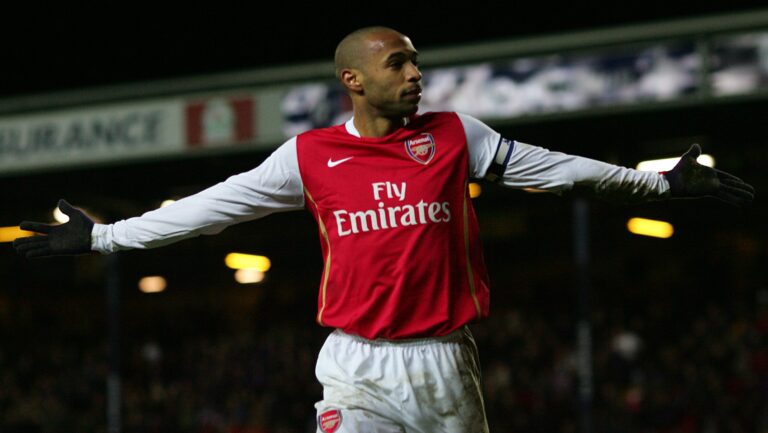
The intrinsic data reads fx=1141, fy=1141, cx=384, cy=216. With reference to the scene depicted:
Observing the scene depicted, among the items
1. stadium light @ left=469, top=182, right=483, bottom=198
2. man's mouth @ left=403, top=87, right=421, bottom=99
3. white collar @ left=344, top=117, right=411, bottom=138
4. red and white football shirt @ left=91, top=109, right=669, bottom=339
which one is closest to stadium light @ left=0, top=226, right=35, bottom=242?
stadium light @ left=469, top=182, right=483, bottom=198

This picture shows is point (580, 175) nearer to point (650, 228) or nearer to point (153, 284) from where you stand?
point (650, 228)

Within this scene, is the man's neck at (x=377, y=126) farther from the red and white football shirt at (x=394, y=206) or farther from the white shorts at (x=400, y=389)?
the white shorts at (x=400, y=389)

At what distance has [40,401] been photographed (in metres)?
16.2

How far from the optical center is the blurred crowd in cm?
1241

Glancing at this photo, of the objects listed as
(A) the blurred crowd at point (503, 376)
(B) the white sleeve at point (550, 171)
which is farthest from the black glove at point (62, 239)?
(A) the blurred crowd at point (503, 376)

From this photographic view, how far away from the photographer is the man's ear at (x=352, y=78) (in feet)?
13.3

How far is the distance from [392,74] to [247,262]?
1362 centimetres

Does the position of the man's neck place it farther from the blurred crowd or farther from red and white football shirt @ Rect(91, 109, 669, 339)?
the blurred crowd

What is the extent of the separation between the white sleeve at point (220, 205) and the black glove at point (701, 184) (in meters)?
1.35

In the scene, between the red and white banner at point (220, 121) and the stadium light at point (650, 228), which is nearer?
the red and white banner at point (220, 121)

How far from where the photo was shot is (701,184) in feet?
13.3

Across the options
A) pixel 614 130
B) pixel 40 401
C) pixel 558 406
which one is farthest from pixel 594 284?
pixel 40 401

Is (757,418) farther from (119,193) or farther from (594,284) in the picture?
(119,193)

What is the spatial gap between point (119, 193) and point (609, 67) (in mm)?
5522
